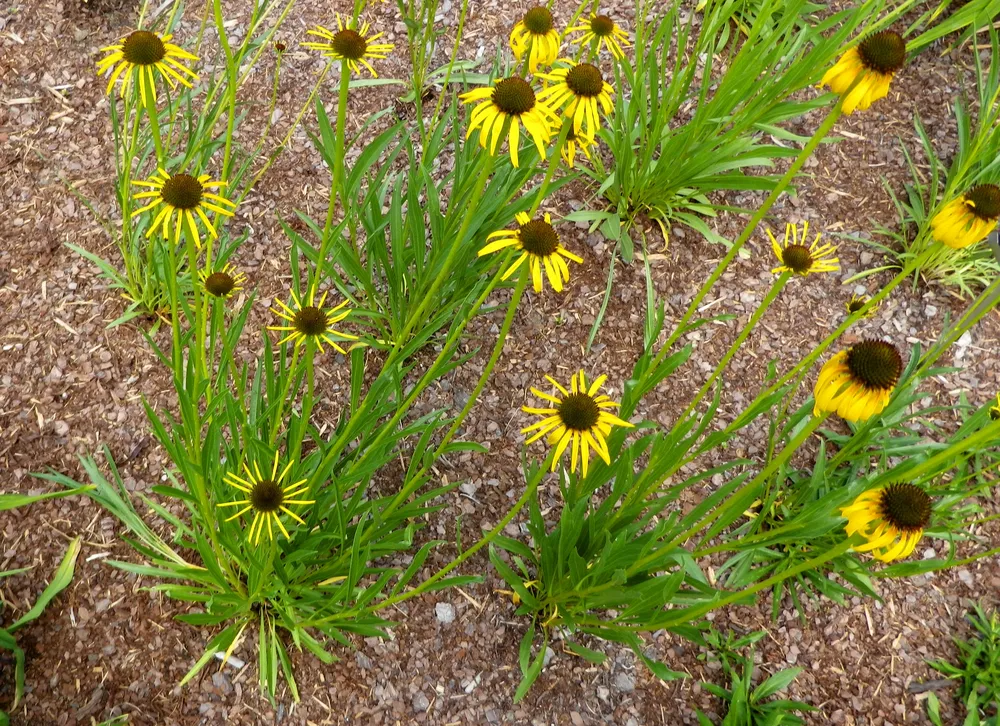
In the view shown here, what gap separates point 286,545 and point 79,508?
0.66 meters

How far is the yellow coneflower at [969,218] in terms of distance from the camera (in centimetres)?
125

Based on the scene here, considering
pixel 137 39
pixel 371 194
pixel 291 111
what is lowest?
pixel 291 111

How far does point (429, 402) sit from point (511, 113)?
1.25m

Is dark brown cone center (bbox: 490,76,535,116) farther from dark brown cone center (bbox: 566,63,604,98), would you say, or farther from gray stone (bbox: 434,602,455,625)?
gray stone (bbox: 434,602,455,625)

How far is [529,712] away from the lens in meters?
2.01

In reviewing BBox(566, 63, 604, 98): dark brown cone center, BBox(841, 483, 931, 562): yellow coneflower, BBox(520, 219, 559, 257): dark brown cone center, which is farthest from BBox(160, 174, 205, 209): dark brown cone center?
BBox(841, 483, 931, 562): yellow coneflower

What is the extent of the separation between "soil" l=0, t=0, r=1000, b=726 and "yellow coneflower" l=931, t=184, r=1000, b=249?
50.8 inches

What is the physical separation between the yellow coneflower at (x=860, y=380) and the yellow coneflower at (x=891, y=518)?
0.48 feet

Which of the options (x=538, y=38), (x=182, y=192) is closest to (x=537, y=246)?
(x=182, y=192)

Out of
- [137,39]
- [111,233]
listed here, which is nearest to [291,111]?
[111,233]

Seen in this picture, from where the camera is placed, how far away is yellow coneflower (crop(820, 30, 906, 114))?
1.10 m

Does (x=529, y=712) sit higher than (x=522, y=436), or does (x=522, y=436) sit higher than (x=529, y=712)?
(x=522, y=436)

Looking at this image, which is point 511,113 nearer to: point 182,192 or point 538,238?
point 538,238

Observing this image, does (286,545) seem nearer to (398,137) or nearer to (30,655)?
(30,655)
